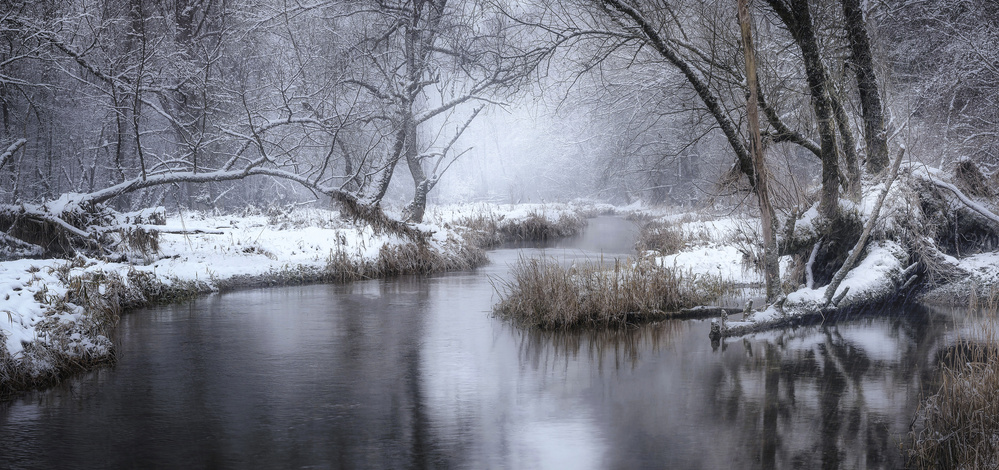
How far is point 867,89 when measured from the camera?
1194cm

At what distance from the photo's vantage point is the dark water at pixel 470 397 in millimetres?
5812

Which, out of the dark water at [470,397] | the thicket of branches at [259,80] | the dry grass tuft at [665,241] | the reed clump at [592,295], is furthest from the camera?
the dry grass tuft at [665,241]

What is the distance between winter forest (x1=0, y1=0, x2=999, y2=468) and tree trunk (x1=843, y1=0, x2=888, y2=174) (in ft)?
0.15

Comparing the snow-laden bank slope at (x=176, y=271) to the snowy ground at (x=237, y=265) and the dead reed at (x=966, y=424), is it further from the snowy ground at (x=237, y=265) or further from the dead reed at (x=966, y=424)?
the dead reed at (x=966, y=424)

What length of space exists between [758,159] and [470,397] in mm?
5227

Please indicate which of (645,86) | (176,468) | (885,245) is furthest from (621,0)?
(176,468)

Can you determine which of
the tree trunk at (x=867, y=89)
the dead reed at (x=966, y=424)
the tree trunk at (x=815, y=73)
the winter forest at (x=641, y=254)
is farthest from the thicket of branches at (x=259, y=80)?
the dead reed at (x=966, y=424)

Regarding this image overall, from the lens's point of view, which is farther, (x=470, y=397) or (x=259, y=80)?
(x=259, y=80)

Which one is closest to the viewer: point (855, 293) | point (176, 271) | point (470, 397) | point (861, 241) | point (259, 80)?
point (470, 397)

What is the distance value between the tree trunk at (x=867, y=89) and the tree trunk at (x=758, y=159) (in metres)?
2.94

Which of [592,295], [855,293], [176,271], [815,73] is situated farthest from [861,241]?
[176,271]

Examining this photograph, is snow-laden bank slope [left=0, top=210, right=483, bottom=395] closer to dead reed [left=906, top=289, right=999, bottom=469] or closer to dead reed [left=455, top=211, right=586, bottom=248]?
dead reed [left=455, top=211, right=586, bottom=248]

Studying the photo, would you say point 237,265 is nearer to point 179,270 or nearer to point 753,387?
point 179,270

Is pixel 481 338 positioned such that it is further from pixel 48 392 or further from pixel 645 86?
pixel 645 86
